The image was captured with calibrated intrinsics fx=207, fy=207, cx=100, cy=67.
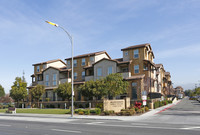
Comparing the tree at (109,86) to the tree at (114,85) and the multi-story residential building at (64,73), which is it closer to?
the tree at (114,85)

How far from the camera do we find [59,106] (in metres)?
45.9

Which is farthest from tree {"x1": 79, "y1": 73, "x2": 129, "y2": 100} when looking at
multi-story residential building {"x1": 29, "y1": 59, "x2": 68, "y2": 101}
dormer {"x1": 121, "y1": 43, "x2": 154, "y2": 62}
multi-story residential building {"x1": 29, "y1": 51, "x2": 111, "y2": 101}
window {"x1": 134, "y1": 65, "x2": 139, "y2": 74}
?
multi-story residential building {"x1": 29, "y1": 59, "x2": 68, "y2": 101}

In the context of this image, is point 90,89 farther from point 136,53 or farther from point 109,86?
point 136,53

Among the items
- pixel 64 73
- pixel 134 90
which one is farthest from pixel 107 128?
pixel 64 73

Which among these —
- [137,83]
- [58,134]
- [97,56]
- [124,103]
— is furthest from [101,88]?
[58,134]

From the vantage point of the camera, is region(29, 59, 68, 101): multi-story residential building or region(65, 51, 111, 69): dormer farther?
region(29, 59, 68, 101): multi-story residential building

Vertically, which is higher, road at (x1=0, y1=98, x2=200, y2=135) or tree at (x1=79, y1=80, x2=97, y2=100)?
tree at (x1=79, y1=80, x2=97, y2=100)

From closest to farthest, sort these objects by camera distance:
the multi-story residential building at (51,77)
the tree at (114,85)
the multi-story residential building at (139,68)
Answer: the tree at (114,85)
the multi-story residential building at (139,68)
the multi-story residential building at (51,77)

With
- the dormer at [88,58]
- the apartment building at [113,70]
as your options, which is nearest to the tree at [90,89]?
the apartment building at [113,70]

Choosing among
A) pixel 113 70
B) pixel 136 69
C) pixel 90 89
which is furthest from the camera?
pixel 113 70

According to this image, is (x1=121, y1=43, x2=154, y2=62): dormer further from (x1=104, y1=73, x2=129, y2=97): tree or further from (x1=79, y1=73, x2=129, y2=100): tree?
(x1=104, y1=73, x2=129, y2=97): tree

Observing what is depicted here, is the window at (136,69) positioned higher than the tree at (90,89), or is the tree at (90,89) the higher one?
the window at (136,69)

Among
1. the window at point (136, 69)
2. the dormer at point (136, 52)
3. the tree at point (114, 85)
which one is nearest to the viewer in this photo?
the tree at point (114, 85)

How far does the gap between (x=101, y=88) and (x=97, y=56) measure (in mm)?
14539
